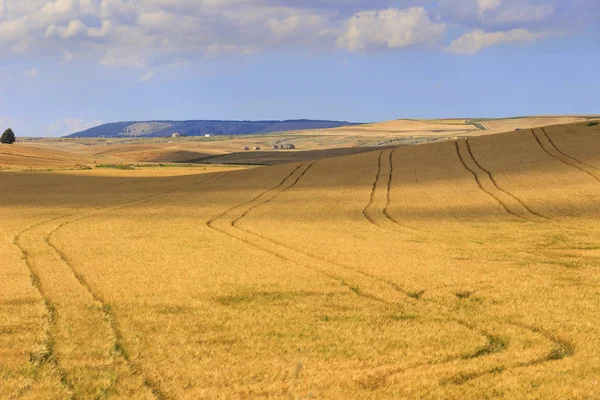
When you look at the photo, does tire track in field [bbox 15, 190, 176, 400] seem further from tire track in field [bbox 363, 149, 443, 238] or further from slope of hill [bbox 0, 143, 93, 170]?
slope of hill [bbox 0, 143, 93, 170]

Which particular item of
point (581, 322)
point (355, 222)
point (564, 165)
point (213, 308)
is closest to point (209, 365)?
point (213, 308)

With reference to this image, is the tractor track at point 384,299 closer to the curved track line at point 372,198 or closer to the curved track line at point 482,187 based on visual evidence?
the curved track line at point 372,198

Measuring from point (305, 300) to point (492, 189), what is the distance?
30.8m

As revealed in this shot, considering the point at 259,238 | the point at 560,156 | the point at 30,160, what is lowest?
the point at 259,238

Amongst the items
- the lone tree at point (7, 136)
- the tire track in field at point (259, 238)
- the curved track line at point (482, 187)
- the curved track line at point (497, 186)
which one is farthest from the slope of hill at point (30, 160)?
the lone tree at point (7, 136)

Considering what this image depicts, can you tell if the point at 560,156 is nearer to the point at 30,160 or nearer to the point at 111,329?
the point at 111,329

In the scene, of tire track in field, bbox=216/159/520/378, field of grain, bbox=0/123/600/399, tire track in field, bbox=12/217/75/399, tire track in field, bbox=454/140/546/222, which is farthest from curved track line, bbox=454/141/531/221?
tire track in field, bbox=12/217/75/399

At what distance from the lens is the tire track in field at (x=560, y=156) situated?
48.2 metres

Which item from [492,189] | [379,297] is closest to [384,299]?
[379,297]

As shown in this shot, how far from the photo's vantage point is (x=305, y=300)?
16.5 metres

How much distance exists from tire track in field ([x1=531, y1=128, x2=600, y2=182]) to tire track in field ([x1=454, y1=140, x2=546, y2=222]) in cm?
601

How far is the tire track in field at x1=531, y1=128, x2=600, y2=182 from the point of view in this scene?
48.2 m

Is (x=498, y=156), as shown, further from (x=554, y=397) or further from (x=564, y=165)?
(x=554, y=397)

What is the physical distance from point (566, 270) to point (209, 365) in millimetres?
12321
